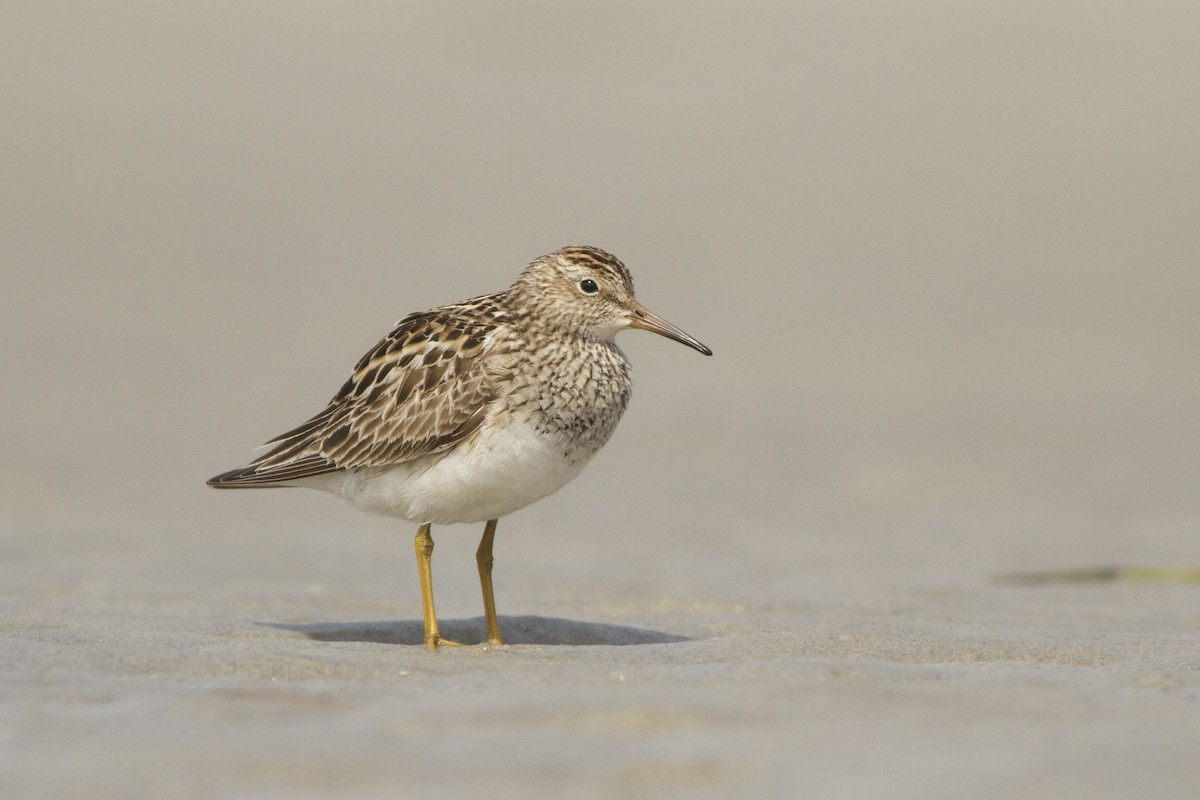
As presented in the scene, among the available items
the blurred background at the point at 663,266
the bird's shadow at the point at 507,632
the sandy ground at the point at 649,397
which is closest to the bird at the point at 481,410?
the bird's shadow at the point at 507,632

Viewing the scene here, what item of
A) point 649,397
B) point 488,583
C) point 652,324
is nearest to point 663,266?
point 649,397

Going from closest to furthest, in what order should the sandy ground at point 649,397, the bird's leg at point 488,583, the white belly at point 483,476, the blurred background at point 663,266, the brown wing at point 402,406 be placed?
the sandy ground at point 649,397 < the white belly at point 483,476 < the brown wing at point 402,406 < the bird's leg at point 488,583 < the blurred background at point 663,266

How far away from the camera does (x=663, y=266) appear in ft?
60.3

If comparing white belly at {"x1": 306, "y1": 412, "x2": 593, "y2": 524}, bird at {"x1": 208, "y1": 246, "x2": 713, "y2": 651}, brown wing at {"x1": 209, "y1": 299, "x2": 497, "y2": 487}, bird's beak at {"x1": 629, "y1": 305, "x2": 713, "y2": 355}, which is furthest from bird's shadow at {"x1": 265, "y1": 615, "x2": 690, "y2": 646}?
bird's beak at {"x1": 629, "y1": 305, "x2": 713, "y2": 355}

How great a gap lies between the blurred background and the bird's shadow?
0.65m

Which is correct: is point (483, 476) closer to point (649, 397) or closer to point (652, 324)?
point (652, 324)

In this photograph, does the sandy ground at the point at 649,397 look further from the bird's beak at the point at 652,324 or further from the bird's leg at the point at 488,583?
the bird's beak at the point at 652,324

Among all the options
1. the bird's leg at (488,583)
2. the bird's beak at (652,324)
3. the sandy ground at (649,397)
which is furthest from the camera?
the bird's beak at (652,324)

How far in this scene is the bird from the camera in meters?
7.43

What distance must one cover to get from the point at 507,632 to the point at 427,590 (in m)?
0.66

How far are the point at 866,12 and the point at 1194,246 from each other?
8.65m

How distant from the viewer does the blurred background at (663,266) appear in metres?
11.3

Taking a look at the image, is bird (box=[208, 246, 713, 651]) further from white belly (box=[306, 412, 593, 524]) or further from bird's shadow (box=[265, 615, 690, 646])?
bird's shadow (box=[265, 615, 690, 646])

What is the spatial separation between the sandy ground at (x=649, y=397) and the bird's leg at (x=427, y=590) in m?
0.49
